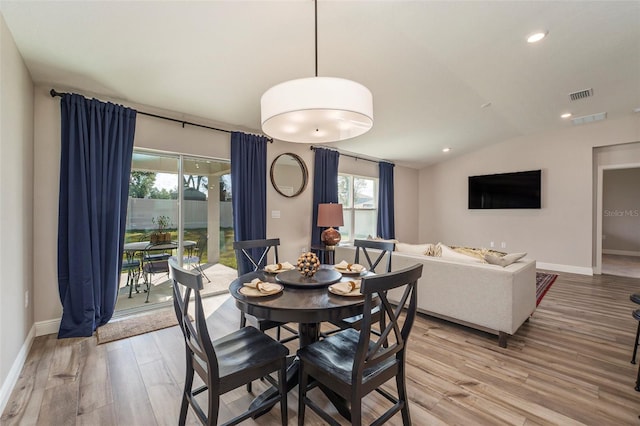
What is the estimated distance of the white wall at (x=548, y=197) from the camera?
17.2ft

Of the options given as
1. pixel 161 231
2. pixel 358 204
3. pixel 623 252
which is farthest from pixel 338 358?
pixel 623 252

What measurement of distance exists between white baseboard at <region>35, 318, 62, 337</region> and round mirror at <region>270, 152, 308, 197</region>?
2.93 m

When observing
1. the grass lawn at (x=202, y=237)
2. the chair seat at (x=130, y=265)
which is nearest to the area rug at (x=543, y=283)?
the grass lawn at (x=202, y=237)

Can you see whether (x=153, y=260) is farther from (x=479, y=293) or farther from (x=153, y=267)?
(x=479, y=293)

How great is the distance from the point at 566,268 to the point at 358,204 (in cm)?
428

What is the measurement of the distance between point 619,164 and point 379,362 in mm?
6551

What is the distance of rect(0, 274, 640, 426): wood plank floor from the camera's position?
5.59 feet

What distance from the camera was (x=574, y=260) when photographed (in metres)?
5.39

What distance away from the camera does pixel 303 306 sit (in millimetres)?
1497

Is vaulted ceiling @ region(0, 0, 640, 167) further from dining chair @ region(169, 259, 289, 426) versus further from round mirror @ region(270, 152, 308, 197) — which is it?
dining chair @ region(169, 259, 289, 426)

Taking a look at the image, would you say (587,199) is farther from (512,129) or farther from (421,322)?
(421,322)

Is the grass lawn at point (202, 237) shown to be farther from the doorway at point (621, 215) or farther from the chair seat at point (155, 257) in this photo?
the doorway at point (621, 215)

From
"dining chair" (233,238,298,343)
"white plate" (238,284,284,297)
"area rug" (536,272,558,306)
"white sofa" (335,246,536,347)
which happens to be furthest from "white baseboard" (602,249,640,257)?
"white plate" (238,284,284,297)

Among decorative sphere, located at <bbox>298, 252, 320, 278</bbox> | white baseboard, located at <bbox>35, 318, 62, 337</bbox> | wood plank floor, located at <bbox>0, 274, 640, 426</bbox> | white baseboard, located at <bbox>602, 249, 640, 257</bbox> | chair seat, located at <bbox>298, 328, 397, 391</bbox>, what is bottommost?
wood plank floor, located at <bbox>0, 274, 640, 426</bbox>
